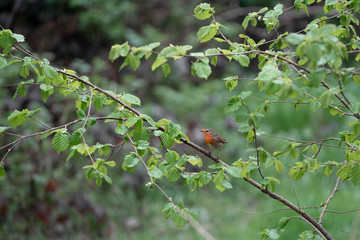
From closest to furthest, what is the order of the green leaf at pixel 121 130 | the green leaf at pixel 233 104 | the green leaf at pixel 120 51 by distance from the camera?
1. the green leaf at pixel 120 51
2. the green leaf at pixel 233 104
3. the green leaf at pixel 121 130

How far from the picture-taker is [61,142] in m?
1.37

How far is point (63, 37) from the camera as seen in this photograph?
557 centimetres

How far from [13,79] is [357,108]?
314 centimetres

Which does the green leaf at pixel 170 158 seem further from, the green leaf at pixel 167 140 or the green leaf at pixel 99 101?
the green leaf at pixel 99 101

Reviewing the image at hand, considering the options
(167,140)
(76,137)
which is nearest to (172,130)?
(167,140)

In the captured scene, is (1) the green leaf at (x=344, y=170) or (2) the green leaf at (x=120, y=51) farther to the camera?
(1) the green leaf at (x=344, y=170)

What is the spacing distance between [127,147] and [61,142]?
309 cm

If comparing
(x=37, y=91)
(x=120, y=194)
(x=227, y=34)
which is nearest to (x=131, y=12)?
(x=227, y=34)

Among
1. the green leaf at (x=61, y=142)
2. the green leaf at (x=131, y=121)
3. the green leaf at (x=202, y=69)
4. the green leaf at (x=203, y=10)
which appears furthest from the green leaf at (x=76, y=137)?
the green leaf at (x=203, y=10)

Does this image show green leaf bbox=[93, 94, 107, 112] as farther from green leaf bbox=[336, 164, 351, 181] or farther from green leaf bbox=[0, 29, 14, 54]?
green leaf bbox=[336, 164, 351, 181]

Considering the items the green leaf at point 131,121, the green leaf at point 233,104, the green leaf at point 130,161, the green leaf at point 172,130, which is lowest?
the green leaf at point 130,161

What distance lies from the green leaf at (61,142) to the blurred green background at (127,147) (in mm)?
1684

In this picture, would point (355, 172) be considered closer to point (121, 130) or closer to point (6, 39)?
point (121, 130)

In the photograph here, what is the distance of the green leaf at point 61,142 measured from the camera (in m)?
1.36
